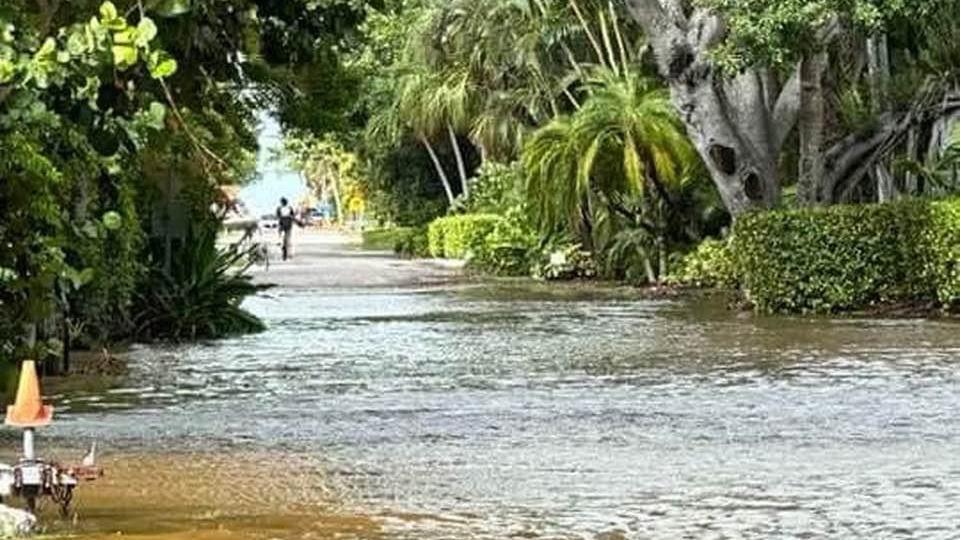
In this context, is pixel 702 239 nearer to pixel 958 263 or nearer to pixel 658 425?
pixel 958 263

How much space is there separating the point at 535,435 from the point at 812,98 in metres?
13.7

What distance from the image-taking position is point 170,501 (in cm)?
862

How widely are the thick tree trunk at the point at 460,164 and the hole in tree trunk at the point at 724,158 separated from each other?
81.6ft

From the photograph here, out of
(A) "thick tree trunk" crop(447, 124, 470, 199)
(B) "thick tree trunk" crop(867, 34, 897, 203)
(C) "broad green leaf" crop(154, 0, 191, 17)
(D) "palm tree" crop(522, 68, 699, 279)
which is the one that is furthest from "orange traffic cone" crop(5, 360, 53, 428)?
(A) "thick tree trunk" crop(447, 124, 470, 199)

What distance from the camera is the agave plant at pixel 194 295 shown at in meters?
19.5

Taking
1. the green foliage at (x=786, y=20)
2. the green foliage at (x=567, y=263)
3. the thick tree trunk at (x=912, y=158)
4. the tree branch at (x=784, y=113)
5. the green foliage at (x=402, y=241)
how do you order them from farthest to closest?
the green foliage at (x=402, y=241) < the green foliage at (x=567, y=263) < the tree branch at (x=784, y=113) < the thick tree trunk at (x=912, y=158) < the green foliage at (x=786, y=20)

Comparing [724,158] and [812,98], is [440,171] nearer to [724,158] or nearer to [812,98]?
[724,158]

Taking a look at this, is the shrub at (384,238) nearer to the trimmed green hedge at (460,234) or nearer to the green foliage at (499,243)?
the trimmed green hedge at (460,234)

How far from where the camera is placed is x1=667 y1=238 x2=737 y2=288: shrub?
28641 mm

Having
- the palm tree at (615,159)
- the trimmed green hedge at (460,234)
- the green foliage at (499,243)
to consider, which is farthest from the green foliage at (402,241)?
the palm tree at (615,159)

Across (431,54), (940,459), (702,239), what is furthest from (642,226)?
(940,459)

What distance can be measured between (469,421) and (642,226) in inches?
784

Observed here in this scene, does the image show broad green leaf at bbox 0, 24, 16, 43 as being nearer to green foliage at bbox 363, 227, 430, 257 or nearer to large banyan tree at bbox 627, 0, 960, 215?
large banyan tree at bbox 627, 0, 960, 215

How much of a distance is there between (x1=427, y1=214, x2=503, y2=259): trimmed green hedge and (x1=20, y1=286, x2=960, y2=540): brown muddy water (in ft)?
71.9
